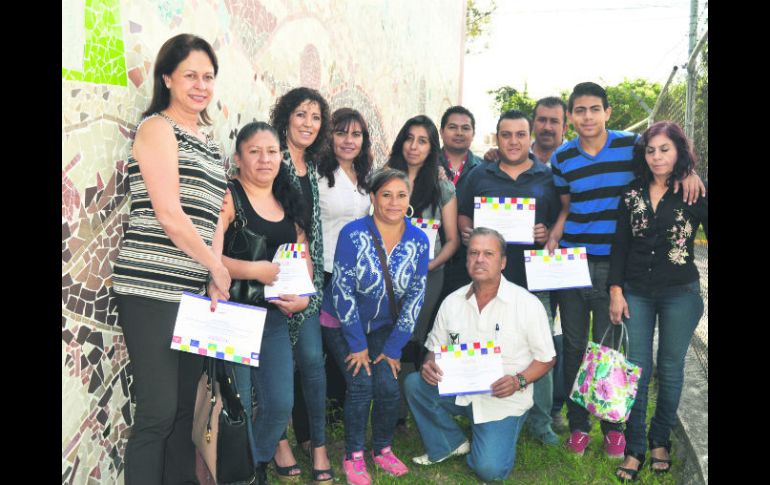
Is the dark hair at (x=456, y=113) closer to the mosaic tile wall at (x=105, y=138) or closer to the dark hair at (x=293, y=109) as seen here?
the dark hair at (x=293, y=109)

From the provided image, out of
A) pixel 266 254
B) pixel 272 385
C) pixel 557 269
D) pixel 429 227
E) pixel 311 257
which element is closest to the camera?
pixel 266 254

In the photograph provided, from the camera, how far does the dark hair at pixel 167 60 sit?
291 centimetres

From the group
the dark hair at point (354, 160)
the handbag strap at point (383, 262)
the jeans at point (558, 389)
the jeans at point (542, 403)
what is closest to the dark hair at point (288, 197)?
the handbag strap at point (383, 262)

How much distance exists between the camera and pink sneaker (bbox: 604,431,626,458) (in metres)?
4.20

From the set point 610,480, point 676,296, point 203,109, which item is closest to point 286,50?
point 203,109

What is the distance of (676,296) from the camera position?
3.70 metres

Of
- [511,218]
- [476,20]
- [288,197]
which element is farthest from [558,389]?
[476,20]

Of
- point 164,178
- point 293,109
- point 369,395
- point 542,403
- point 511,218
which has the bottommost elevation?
point 542,403

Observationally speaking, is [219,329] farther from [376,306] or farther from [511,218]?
[511,218]

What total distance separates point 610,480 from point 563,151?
2105 millimetres

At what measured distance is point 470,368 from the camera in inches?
155

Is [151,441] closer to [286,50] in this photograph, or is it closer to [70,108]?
[70,108]

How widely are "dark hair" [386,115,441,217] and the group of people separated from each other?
11 mm

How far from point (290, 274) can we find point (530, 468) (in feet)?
6.78
